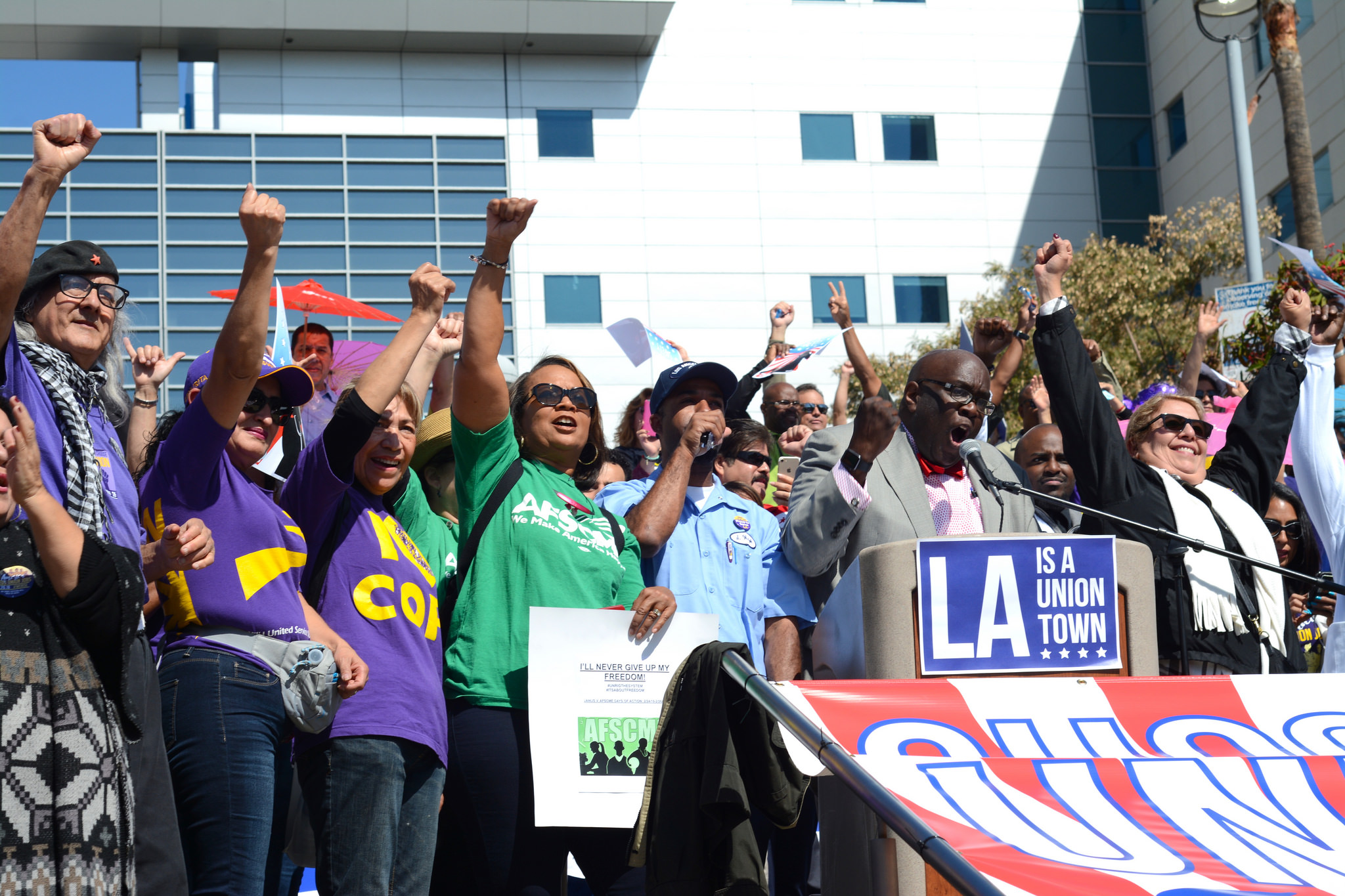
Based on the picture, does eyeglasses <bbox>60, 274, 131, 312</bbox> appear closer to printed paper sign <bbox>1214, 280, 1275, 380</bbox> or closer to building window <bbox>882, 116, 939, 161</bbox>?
printed paper sign <bbox>1214, 280, 1275, 380</bbox>

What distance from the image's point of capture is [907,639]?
11.6 ft

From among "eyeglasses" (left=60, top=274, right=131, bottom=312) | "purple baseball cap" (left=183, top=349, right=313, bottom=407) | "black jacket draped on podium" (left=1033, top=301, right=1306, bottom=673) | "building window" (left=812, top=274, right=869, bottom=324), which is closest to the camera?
"eyeglasses" (left=60, top=274, right=131, bottom=312)

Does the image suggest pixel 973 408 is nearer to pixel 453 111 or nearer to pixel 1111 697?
pixel 1111 697

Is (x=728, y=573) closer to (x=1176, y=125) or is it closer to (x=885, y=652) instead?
(x=885, y=652)

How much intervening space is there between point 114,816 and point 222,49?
3037 cm

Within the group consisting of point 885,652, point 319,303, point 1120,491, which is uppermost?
point 319,303

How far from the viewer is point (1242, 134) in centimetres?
1474

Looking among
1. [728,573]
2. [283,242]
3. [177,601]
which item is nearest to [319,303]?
[728,573]

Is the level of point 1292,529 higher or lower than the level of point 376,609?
higher

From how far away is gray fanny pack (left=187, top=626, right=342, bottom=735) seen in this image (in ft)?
12.0

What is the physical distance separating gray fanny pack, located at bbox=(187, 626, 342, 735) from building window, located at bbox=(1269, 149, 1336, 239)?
24.3 metres

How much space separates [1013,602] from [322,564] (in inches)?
77.9

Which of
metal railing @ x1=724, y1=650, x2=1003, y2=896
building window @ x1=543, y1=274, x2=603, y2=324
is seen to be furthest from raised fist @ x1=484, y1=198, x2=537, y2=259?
building window @ x1=543, y1=274, x2=603, y2=324

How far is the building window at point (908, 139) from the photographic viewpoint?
3241 cm
